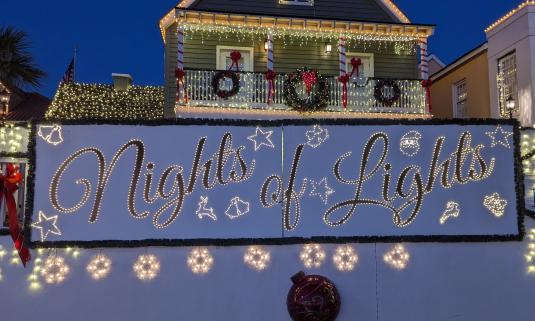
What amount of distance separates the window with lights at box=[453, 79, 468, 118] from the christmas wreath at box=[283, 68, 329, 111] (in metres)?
5.39

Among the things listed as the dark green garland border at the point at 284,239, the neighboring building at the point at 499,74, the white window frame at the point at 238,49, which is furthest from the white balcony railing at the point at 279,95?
the dark green garland border at the point at 284,239

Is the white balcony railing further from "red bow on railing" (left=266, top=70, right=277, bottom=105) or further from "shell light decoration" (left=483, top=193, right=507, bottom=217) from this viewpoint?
"shell light decoration" (left=483, top=193, right=507, bottom=217)

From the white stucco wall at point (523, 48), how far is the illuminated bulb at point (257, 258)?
946 cm

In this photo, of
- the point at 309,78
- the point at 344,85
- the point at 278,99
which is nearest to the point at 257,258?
the point at 278,99

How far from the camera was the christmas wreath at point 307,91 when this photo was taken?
15406 mm

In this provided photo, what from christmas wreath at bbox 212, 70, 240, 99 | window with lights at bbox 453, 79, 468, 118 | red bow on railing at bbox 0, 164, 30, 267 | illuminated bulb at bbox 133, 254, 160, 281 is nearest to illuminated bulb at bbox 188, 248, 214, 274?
illuminated bulb at bbox 133, 254, 160, 281

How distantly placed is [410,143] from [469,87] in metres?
11.0

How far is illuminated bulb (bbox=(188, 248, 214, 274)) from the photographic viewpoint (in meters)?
7.55

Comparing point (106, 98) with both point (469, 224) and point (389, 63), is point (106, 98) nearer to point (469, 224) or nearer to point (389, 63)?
point (389, 63)

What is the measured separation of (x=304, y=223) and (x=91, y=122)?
10.1 ft

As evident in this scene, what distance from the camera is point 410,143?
8.01m

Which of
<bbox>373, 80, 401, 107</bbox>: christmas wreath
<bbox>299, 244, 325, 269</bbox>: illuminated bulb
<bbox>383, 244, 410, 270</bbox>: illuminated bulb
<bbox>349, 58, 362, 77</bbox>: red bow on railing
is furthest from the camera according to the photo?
<bbox>349, 58, 362, 77</bbox>: red bow on railing

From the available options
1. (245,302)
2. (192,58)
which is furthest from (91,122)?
(192,58)

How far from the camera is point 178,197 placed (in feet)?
25.2
